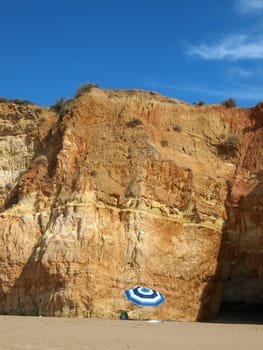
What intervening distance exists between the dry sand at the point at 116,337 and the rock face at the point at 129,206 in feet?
17.0

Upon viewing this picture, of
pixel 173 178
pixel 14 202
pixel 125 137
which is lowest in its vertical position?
pixel 14 202

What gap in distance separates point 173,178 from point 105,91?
19.9 ft

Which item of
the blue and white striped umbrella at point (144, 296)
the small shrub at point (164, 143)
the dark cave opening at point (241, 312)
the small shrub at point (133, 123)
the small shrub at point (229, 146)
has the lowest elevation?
the dark cave opening at point (241, 312)

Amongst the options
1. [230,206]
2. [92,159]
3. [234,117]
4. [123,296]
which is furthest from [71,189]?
[234,117]

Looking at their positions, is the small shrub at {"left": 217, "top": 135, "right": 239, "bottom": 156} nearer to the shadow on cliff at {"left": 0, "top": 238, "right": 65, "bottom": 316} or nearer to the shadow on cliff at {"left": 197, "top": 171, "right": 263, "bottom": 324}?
the shadow on cliff at {"left": 197, "top": 171, "right": 263, "bottom": 324}

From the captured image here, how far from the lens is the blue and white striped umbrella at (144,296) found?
17.5 meters

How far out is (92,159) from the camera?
21781 mm

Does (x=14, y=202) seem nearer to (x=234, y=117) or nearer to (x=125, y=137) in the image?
(x=125, y=137)

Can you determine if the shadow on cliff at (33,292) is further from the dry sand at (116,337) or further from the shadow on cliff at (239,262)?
the shadow on cliff at (239,262)

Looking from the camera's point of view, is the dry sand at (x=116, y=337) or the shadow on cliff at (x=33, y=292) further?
the shadow on cliff at (x=33, y=292)

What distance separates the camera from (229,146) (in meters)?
24.2

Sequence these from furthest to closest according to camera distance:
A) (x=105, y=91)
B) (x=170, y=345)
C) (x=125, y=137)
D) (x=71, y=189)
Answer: (x=105, y=91) → (x=125, y=137) → (x=71, y=189) → (x=170, y=345)

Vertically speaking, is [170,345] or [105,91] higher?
[105,91]

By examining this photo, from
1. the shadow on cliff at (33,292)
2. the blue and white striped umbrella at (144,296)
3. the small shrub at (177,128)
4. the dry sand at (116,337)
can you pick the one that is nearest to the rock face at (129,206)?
the shadow on cliff at (33,292)
